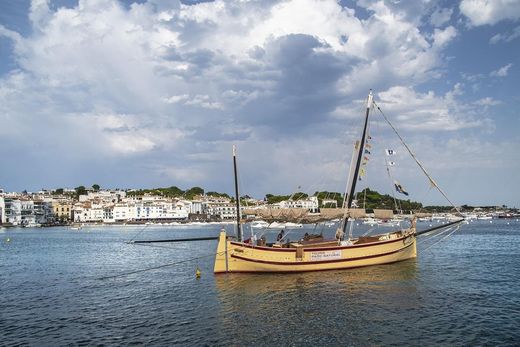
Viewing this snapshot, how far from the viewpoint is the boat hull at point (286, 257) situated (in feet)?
99.6

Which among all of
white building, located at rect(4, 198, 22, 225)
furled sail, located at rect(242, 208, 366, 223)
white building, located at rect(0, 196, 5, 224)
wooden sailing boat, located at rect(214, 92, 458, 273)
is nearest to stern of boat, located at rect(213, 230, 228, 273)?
wooden sailing boat, located at rect(214, 92, 458, 273)

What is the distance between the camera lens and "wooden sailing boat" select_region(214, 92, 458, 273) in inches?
1196

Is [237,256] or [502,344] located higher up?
[237,256]

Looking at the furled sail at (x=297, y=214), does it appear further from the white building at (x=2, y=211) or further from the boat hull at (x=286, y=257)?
the white building at (x=2, y=211)

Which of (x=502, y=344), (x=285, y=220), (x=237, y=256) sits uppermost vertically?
(x=285, y=220)

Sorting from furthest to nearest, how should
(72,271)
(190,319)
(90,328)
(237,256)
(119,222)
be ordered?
(119,222) → (72,271) → (237,256) → (190,319) → (90,328)

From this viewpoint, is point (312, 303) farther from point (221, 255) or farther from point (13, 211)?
point (13, 211)

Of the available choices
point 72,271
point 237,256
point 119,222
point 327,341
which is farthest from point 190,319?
point 119,222

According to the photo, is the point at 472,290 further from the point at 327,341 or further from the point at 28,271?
the point at 28,271

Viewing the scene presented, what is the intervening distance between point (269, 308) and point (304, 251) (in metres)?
9.47

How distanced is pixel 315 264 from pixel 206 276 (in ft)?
25.8

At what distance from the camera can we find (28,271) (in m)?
38.5

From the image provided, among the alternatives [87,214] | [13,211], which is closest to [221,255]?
[13,211]

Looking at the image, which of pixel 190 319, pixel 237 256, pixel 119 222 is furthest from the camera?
pixel 119 222
